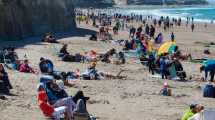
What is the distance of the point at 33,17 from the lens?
39000 mm

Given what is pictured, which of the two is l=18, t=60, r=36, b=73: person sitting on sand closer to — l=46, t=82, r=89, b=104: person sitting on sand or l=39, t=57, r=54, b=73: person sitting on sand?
l=39, t=57, r=54, b=73: person sitting on sand

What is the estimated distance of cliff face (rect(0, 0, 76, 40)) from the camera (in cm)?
3338

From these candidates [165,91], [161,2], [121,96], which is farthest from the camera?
[161,2]

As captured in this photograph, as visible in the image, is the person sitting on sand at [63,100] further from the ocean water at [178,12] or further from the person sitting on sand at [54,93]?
the ocean water at [178,12]

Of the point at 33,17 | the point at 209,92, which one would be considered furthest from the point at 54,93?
the point at 33,17

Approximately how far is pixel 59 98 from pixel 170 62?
10.1 meters

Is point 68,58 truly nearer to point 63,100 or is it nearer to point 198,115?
point 63,100

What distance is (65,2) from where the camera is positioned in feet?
155

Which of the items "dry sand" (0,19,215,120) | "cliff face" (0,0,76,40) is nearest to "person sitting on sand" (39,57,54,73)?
"dry sand" (0,19,215,120)

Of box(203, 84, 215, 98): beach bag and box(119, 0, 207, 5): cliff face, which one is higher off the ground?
box(203, 84, 215, 98): beach bag

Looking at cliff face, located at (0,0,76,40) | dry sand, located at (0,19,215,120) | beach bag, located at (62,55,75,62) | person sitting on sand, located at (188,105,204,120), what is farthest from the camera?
cliff face, located at (0,0,76,40)

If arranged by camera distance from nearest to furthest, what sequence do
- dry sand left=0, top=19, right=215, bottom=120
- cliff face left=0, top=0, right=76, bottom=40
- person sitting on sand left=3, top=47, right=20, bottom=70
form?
dry sand left=0, top=19, right=215, bottom=120, person sitting on sand left=3, top=47, right=20, bottom=70, cliff face left=0, top=0, right=76, bottom=40

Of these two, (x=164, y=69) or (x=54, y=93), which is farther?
(x=164, y=69)

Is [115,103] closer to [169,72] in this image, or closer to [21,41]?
[169,72]
